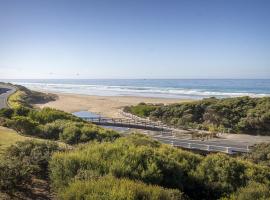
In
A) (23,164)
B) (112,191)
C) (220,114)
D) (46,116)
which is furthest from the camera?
(220,114)

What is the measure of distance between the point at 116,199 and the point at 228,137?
90.7ft

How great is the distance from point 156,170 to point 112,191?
3.25 meters

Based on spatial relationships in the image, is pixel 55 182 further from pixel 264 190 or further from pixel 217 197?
pixel 264 190

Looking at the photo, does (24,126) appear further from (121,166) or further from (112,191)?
(112,191)

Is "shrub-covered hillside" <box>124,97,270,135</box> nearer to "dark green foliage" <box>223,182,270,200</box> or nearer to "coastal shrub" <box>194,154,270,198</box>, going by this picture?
"coastal shrub" <box>194,154,270,198</box>

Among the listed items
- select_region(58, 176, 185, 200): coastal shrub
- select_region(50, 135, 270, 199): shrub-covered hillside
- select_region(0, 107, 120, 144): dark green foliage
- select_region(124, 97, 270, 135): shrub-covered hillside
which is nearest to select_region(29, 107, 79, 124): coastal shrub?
select_region(0, 107, 120, 144): dark green foliage

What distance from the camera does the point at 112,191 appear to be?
23.3ft

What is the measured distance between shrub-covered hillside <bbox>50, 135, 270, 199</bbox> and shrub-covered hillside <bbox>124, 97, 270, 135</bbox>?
975 inches

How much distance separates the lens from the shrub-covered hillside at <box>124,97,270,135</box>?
123 feet

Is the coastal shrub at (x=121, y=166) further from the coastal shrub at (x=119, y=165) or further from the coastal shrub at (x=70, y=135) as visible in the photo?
the coastal shrub at (x=70, y=135)

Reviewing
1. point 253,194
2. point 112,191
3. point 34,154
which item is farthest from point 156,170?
point 34,154

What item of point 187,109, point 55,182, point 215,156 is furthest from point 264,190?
point 187,109

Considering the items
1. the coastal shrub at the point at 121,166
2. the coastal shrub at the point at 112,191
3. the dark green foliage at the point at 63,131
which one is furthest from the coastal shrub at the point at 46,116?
the coastal shrub at the point at 112,191

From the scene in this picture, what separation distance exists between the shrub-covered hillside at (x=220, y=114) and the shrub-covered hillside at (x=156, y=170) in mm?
24774
